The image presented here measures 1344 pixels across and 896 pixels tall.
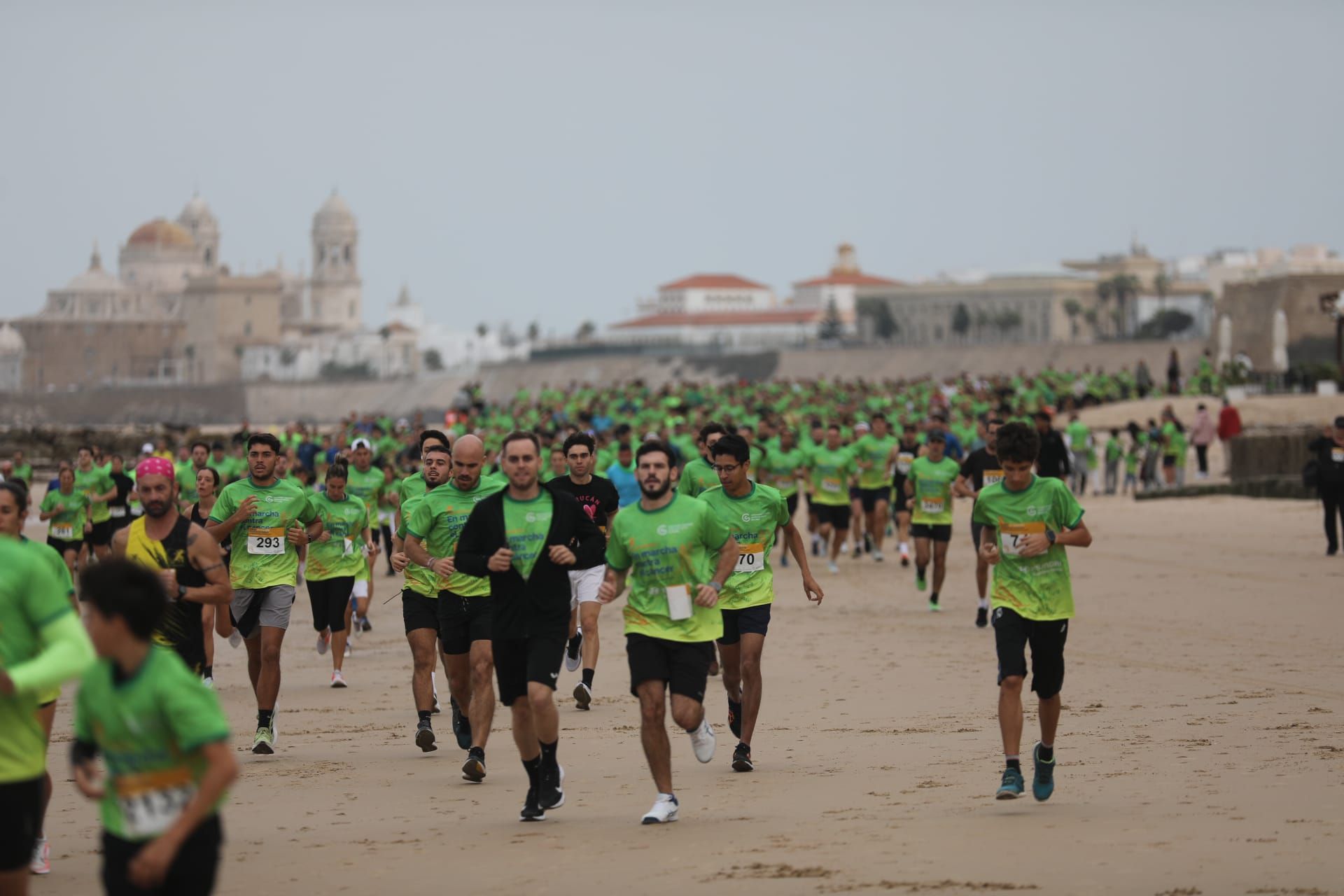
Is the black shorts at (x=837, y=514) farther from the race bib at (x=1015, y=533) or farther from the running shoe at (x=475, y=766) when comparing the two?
the race bib at (x=1015, y=533)

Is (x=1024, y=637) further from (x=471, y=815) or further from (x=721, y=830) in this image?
(x=471, y=815)

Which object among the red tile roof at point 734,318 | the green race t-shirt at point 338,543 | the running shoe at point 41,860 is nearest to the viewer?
the running shoe at point 41,860

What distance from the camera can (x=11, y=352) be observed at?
16925cm

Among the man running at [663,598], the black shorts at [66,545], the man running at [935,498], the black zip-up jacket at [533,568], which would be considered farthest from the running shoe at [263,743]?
the black shorts at [66,545]

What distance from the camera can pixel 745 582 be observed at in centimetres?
905

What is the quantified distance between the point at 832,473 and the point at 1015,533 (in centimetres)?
1124

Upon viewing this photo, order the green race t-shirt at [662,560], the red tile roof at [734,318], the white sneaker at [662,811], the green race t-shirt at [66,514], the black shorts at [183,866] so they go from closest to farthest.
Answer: the black shorts at [183,866] → the white sneaker at [662,811] → the green race t-shirt at [662,560] → the green race t-shirt at [66,514] → the red tile roof at [734,318]

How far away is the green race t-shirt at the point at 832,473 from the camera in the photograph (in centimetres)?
1894

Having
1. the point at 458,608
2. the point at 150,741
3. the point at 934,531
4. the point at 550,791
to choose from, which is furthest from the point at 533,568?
the point at 934,531

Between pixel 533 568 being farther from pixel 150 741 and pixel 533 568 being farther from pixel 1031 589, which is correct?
pixel 150 741

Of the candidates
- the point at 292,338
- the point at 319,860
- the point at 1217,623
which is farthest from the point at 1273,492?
the point at 292,338

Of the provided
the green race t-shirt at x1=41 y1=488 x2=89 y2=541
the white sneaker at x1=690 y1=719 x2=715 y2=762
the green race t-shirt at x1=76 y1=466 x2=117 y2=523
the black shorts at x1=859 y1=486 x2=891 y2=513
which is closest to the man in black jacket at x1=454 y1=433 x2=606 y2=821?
the white sneaker at x1=690 y1=719 x2=715 y2=762

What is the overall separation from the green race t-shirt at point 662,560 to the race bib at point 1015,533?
1.10m

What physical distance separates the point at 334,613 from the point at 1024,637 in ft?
17.5
